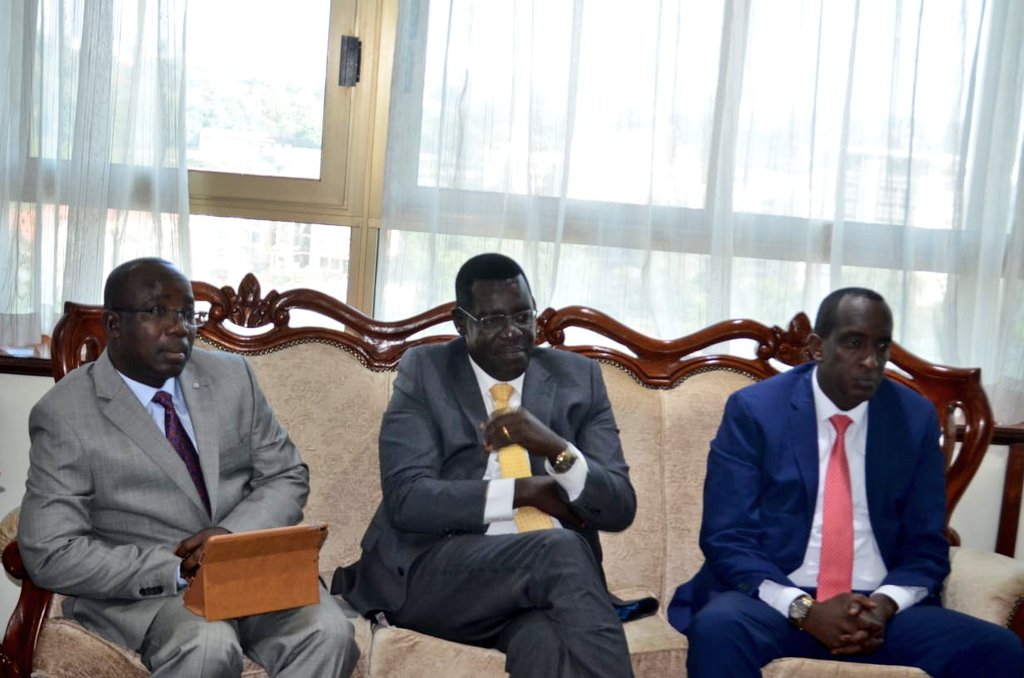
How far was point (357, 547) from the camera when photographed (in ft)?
10.5

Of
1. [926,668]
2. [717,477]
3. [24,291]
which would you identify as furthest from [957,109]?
[24,291]

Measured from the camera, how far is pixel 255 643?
2.62 m

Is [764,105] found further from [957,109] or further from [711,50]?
[957,109]

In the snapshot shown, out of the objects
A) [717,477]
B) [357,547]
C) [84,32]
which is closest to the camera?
[717,477]

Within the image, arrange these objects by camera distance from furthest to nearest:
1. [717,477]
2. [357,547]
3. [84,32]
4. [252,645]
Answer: [84,32]
[357,547]
[717,477]
[252,645]

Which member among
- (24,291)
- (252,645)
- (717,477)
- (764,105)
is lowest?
(252,645)

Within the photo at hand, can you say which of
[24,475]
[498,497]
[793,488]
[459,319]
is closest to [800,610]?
[793,488]

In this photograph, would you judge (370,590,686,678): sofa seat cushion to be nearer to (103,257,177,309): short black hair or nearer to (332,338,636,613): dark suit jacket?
(332,338,636,613): dark suit jacket

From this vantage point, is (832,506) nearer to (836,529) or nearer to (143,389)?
(836,529)

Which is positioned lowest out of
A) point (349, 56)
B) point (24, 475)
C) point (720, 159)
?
point (24, 475)

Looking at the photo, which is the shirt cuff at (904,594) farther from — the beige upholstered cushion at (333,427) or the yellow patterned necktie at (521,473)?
the beige upholstered cushion at (333,427)

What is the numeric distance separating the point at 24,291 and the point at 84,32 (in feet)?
2.68

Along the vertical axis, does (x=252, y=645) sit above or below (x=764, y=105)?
below

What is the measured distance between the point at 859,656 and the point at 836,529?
0.31m
